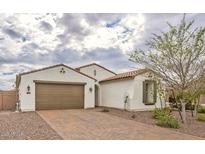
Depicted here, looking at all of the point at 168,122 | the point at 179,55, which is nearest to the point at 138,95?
the point at 179,55

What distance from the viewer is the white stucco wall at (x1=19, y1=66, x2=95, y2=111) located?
18034mm

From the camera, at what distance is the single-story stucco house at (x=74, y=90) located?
714 inches

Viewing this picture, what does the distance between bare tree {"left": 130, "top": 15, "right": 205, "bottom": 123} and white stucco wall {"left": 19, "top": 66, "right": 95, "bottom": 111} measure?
8.84 metres

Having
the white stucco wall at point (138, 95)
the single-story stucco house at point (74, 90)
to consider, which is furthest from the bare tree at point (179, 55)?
the white stucco wall at point (138, 95)

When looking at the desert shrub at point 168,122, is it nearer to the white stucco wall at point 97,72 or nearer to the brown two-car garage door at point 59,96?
the brown two-car garage door at point 59,96

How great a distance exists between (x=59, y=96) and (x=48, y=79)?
1.64 meters

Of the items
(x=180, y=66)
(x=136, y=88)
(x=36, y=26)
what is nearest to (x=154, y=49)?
(x=180, y=66)

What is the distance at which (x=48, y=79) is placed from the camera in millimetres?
19062

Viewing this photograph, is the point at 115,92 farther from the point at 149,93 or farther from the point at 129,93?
the point at 149,93

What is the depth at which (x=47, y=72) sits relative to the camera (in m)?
19.1

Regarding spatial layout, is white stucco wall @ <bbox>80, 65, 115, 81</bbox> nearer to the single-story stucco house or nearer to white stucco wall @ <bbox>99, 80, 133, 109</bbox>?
white stucco wall @ <bbox>99, 80, 133, 109</bbox>

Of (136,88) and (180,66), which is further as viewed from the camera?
(136,88)
